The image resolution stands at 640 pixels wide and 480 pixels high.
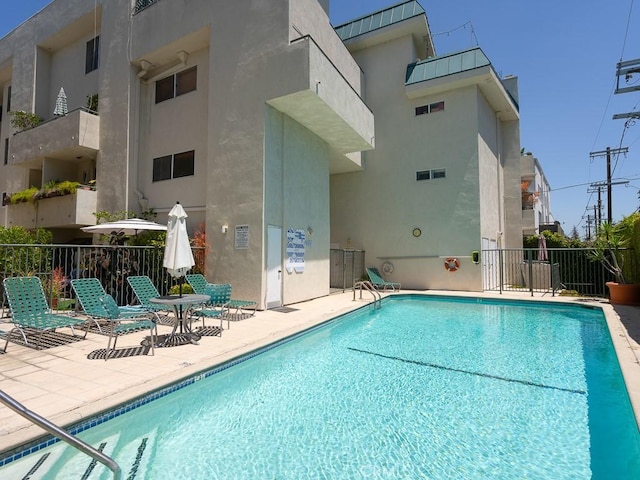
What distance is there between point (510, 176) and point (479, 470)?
18322 millimetres

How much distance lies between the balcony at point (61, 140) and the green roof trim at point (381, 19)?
1189 cm

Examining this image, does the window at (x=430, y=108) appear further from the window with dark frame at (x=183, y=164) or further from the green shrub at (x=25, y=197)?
the green shrub at (x=25, y=197)

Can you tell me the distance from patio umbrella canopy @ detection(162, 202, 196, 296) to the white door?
11.2 ft

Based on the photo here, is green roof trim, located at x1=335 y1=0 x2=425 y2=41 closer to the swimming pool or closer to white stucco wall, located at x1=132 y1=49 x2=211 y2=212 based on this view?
white stucco wall, located at x1=132 y1=49 x2=211 y2=212

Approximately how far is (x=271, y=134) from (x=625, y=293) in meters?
11.9

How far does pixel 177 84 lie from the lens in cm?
1279

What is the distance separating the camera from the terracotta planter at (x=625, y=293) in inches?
435

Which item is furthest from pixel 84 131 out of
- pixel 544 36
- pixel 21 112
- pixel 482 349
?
pixel 544 36

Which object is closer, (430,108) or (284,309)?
(284,309)

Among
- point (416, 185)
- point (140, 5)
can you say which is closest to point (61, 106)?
point (140, 5)

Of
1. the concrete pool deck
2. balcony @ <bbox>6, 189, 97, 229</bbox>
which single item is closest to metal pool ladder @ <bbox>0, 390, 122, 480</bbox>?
the concrete pool deck

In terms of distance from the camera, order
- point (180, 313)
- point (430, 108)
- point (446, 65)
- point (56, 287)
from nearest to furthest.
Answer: point (180, 313), point (56, 287), point (446, 65), point (430, 108)

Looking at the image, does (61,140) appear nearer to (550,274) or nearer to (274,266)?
(274,266)

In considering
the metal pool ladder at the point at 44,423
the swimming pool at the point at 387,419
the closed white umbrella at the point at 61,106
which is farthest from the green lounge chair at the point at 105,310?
the closed white umbrella at the point at 61,106
